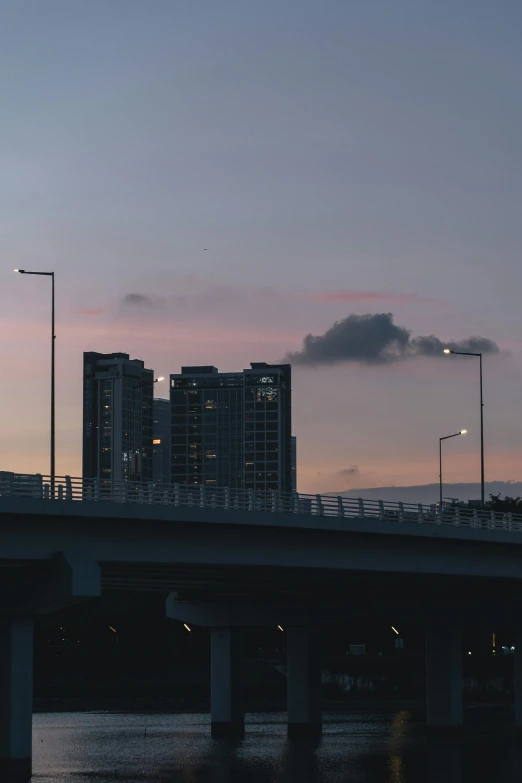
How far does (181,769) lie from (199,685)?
96.2 meters

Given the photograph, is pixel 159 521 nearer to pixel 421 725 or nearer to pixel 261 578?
pixel 261 578

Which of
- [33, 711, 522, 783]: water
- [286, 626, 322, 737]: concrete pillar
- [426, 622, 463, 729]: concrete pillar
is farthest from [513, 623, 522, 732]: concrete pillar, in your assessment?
[286, 626, 322, 737]: concrete pillar

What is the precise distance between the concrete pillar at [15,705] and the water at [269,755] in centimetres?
132

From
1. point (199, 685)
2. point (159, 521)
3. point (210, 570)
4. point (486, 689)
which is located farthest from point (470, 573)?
point (199, 685)

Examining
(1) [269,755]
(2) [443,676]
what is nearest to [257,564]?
→ (1) [269,755]

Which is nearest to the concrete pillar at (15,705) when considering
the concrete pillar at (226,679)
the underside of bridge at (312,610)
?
the underside of bridge at (312,610)

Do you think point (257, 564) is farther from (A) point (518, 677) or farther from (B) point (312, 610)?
(A) point (518, 677)

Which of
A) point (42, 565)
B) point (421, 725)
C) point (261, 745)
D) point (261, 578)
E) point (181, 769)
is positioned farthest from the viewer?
point (421, 725)

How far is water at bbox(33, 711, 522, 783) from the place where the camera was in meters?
59.9

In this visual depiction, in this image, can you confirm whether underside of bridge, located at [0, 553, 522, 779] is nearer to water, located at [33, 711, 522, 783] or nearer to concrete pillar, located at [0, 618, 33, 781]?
water, located at [33, 711, 522, 783]

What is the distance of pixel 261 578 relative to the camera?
2776 inches

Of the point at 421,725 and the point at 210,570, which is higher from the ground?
the point at 210,570

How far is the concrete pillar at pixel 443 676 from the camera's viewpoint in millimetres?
88938

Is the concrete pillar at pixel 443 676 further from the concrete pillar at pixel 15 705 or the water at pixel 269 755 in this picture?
the concrete pillar at pixel 15 705
